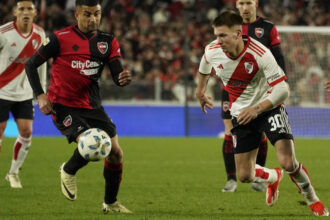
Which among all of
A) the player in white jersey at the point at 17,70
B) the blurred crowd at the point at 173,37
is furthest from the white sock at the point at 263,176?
the blurred crowd at the point at 173,37

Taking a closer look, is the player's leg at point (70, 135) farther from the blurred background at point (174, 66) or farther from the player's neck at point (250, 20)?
the blurred background at point (174, 66)

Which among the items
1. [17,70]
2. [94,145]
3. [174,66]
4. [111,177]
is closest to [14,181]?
[17,70]

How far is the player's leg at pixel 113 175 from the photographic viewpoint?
22.4 feet

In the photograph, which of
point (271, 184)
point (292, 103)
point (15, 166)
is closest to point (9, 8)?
point (292, 103)

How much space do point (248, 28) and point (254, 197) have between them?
1.98m

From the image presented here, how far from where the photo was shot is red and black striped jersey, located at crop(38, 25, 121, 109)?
675 centimetres

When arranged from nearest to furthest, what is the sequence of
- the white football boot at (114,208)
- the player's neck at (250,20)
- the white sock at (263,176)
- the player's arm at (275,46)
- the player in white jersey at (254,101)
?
the player in white jersey at (254,101), the white football boot at (114,208), the white sock at (263,176), the player's arm at (275,46), the player's neck at (250,20)

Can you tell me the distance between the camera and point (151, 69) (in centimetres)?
1948

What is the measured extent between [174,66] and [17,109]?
10.9 m

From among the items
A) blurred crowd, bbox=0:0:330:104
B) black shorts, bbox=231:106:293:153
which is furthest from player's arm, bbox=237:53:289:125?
blurred crowd, bbox=0:0:330:104

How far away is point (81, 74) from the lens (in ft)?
22.3

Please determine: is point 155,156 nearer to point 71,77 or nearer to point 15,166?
point 15,166

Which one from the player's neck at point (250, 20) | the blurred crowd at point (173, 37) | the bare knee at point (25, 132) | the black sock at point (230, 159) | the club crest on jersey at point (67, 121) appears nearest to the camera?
the club crest on jersey at point (67, 121)

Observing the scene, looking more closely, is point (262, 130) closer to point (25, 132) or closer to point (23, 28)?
point (25, 132)
